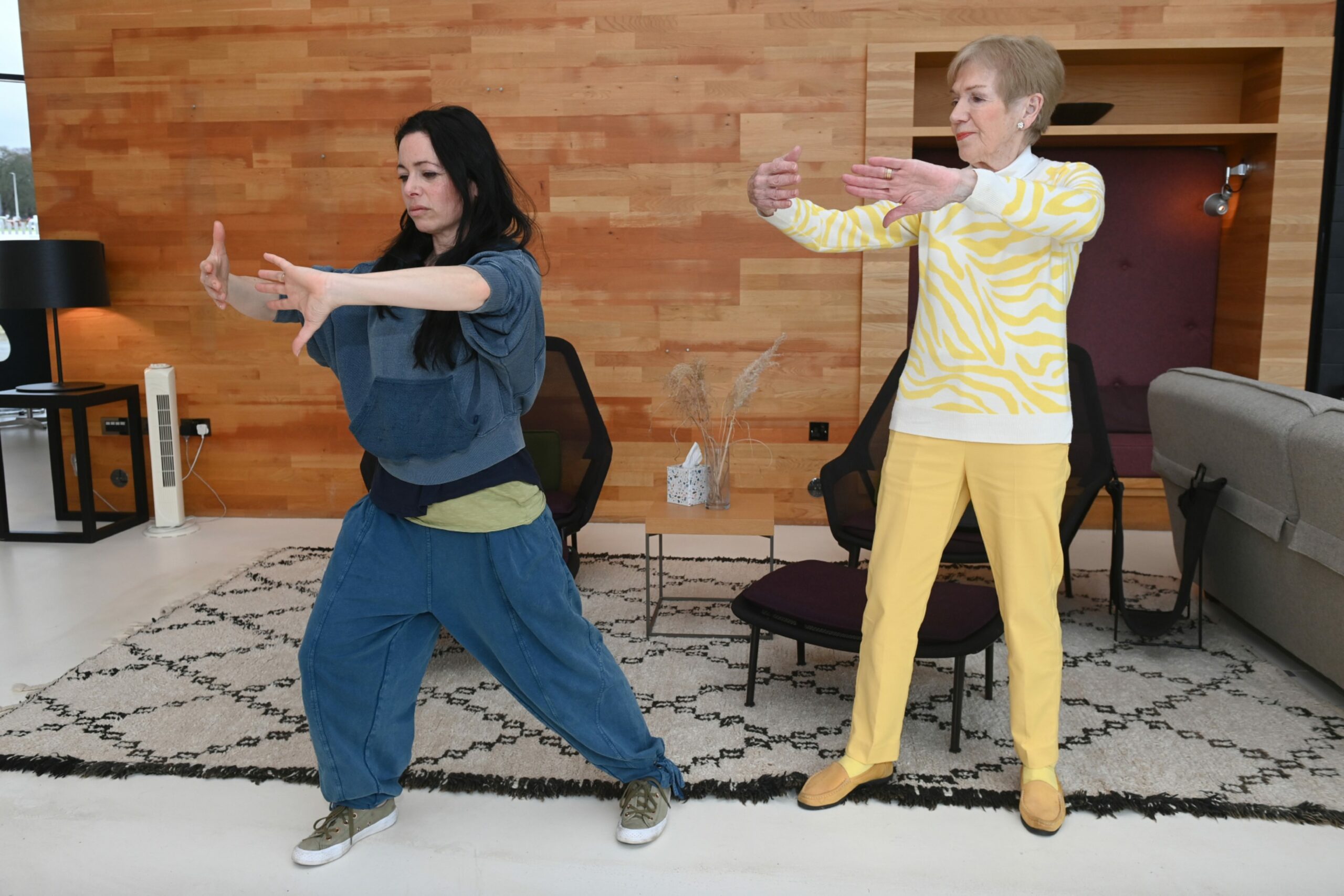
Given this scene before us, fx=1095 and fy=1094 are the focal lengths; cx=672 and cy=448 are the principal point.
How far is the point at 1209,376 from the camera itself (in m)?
3.30

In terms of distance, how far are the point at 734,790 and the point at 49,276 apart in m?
3.71

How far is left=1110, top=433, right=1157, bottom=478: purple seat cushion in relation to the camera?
4.43 m

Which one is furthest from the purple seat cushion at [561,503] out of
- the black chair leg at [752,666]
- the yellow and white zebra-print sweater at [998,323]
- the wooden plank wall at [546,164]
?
the yellow and white zebra-print sweater at [998,323]

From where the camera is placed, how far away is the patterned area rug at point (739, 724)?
2334mm

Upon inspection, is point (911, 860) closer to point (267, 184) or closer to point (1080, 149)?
point (1080, 149)

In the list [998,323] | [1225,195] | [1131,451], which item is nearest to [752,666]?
[998,323]

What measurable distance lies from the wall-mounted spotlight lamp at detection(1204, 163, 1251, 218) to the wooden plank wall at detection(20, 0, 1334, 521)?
0.79 ft

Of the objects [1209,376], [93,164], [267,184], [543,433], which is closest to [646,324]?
[543,433]

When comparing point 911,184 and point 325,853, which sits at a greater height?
point 911,184

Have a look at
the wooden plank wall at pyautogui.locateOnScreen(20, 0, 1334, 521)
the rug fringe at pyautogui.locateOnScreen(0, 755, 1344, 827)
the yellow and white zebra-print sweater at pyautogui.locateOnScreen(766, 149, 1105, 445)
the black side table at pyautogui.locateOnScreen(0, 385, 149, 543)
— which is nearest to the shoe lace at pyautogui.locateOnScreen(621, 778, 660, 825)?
the rug fringe at pyautogui.locateOnScreen(0, 755, 1344, 827)

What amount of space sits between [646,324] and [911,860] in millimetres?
2986

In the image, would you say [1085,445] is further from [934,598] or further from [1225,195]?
[1225,195]

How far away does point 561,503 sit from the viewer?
11.8ft

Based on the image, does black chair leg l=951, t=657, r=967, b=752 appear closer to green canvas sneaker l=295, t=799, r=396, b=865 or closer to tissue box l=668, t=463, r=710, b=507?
tissue box l=668, t=463, r=710, b=507
